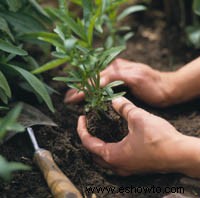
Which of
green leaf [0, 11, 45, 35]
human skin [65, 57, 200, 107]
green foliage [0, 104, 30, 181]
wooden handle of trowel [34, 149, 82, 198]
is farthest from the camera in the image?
human skin [65, 57, 200, 107]

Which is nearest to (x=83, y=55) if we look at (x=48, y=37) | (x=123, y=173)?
(x=48, y=37)

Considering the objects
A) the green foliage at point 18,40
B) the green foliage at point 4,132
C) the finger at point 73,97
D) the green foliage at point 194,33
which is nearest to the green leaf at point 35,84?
the green foliage at point 18,40

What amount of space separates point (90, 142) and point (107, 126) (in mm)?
84

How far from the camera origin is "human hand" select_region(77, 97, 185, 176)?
1333 mm

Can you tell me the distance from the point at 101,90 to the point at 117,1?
47cm

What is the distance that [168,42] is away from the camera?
2.24m

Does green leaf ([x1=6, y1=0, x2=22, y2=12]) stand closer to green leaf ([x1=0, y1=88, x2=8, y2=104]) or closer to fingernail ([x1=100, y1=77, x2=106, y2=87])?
green leaf ([x1=0, y1=88, x2=8, y2=104])

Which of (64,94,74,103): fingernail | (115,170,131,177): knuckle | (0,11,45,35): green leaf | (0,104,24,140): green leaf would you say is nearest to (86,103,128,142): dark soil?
(115,170,131,177): knuckle

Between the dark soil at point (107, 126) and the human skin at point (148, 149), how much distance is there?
0.04 meters

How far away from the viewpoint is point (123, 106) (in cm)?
147

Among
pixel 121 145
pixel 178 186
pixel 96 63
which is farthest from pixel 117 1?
pixel 178 186

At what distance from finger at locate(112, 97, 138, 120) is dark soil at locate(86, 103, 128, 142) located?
29 mm

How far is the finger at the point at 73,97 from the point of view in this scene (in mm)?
1700

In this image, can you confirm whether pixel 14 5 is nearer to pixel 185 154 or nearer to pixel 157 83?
pixel 157 83
